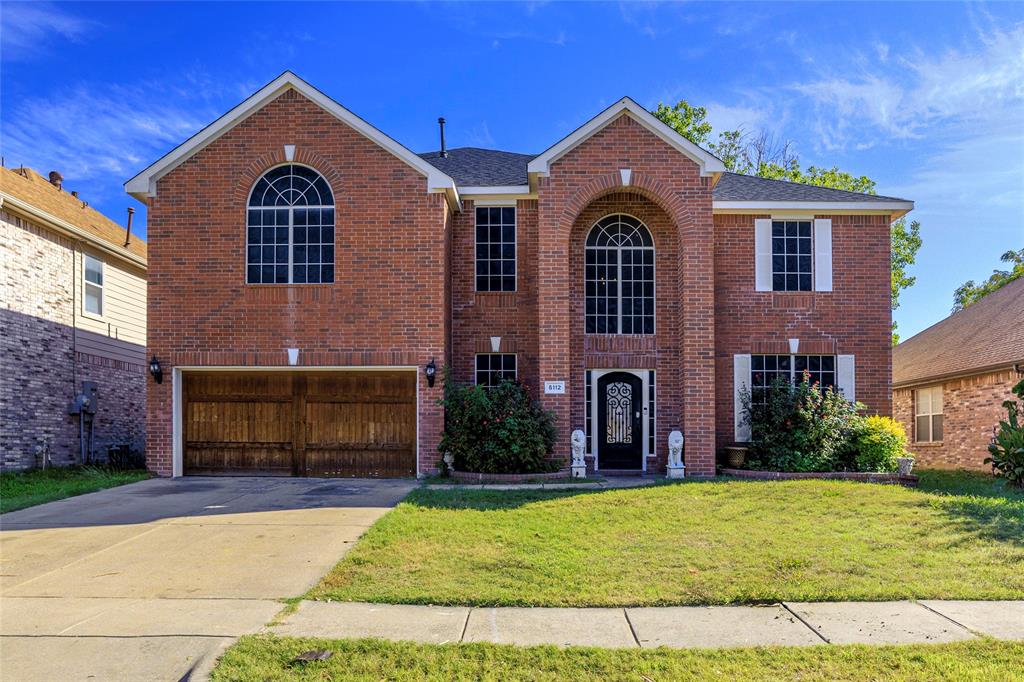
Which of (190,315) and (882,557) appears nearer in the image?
(882,557)

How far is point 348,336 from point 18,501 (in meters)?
5.88

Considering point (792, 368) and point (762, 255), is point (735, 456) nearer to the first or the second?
point (792, 368)

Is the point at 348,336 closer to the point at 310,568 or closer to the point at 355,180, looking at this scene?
the point at 355,180

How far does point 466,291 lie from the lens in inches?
607

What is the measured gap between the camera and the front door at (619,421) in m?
15.2

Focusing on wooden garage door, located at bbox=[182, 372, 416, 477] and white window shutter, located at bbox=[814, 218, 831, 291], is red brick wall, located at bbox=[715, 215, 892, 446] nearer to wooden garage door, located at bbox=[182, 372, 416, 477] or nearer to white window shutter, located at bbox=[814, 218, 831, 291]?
white window shutter, located at bbox=[814, 218, 831, 291]

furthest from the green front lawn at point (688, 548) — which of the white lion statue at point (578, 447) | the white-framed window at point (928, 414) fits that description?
the white-framed window at point (928, 414)

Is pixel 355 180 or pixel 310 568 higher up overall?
pixel 355 180

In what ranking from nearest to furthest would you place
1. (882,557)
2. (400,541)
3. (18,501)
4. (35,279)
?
1. (882,557)
2. (400,541)
3. (18,501)
4. (35,279)

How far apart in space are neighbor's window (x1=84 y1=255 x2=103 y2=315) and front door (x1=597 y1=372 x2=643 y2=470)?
12072 millimetres

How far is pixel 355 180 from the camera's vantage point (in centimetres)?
1423

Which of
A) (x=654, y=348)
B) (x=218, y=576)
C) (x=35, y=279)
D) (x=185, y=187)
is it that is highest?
(x=185, y=187)

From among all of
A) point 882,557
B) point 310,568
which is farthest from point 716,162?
point 310,568

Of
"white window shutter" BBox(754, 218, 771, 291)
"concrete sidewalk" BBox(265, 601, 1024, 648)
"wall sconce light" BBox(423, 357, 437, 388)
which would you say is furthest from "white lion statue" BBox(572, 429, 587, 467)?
"concrete sidewalk" BBox(265, 601, 1024, 648)
